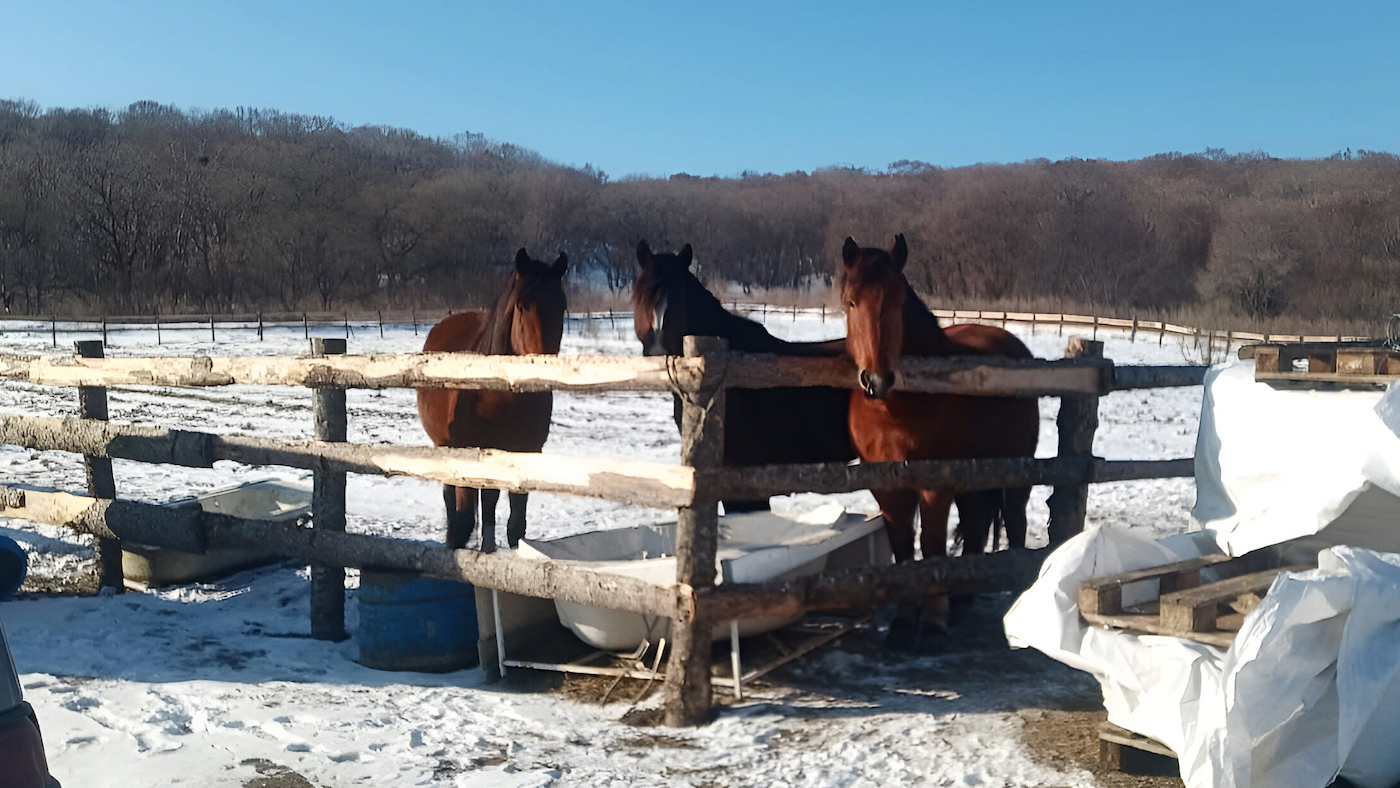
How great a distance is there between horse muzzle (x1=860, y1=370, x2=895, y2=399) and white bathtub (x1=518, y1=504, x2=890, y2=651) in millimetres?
804

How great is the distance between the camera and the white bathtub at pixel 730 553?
13.5ft

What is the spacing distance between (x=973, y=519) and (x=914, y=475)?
1.12 metres

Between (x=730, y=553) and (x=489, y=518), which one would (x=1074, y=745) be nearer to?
(x=730, y=553)

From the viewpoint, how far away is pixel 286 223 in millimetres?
61094

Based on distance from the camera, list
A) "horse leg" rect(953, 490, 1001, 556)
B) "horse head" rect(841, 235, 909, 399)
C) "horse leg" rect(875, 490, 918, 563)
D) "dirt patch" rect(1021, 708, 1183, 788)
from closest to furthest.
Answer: "dirt patch" rect(1021, 708, 1183, 788) < "horse head" rect(841, 235, 909, 399) < "horse leg" rect(875, 490, 918, 563) < "horse leg" rect(953, 490, 1001, 556)

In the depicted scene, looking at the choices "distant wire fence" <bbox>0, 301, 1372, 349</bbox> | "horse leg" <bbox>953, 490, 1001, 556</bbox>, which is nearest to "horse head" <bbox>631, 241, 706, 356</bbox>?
"horse leg" <bbox>953, 490, 1001, 556</bbox>

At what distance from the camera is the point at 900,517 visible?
15.5 feet

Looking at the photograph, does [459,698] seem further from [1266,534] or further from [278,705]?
[1266,534]

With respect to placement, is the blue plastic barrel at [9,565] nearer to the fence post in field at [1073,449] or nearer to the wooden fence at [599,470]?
the wooden fence at [599,470]

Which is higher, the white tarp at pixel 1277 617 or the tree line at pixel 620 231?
the tree line at pixel 620 231

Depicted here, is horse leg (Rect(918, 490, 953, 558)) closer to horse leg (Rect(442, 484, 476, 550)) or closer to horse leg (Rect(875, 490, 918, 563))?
horse leg (Rect(875, 490, 918, 563))

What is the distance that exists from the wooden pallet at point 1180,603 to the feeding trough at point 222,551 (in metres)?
4.46

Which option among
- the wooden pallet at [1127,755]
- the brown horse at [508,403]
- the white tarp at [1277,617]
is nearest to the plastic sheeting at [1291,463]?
the white tarp at [1277,617]

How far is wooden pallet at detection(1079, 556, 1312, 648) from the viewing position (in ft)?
9.68
